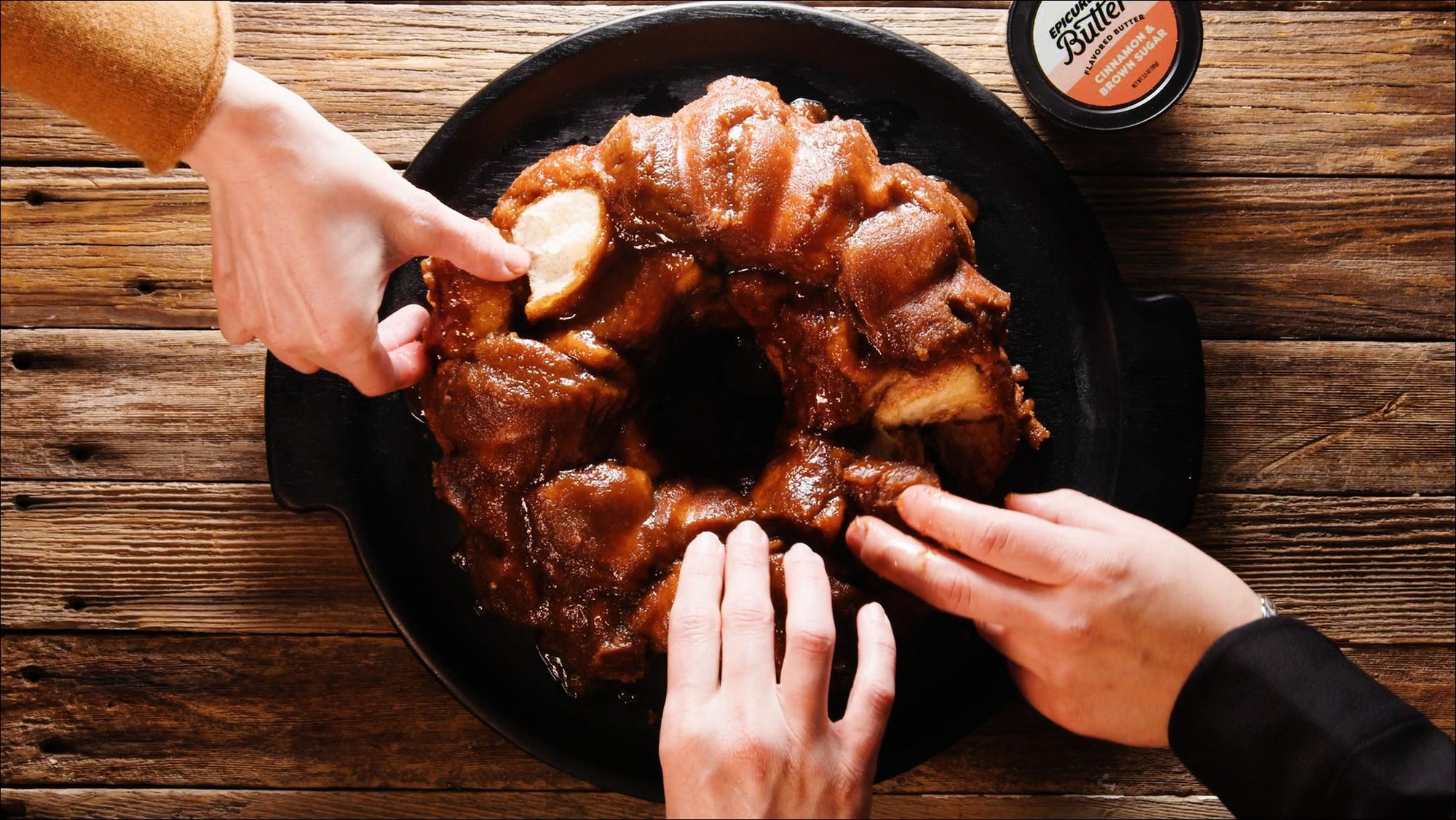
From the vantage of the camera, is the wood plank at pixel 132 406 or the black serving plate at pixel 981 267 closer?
the black serving plate at pixel 981 267

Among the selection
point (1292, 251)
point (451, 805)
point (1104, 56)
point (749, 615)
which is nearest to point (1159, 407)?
point (1292, 251)

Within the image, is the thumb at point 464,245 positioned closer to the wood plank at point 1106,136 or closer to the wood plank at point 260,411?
the wood plank at point 1106,136

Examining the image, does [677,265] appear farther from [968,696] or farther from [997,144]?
[968,696]

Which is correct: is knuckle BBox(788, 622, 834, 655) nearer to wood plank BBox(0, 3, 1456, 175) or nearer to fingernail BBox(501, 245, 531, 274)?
fingernail BBox(501, 245, 531, 274)

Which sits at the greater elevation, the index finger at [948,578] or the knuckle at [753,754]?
the index finger at [948,578]

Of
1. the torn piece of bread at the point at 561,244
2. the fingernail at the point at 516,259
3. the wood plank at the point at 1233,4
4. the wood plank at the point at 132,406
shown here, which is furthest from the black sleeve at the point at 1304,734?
the wood plank at the point at 132,406

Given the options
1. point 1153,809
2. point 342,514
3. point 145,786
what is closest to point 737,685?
point 342,514

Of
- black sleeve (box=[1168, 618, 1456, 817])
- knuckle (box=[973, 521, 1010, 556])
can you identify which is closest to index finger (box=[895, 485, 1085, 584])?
knuckle (box=[973, 521, 1010, 556])
